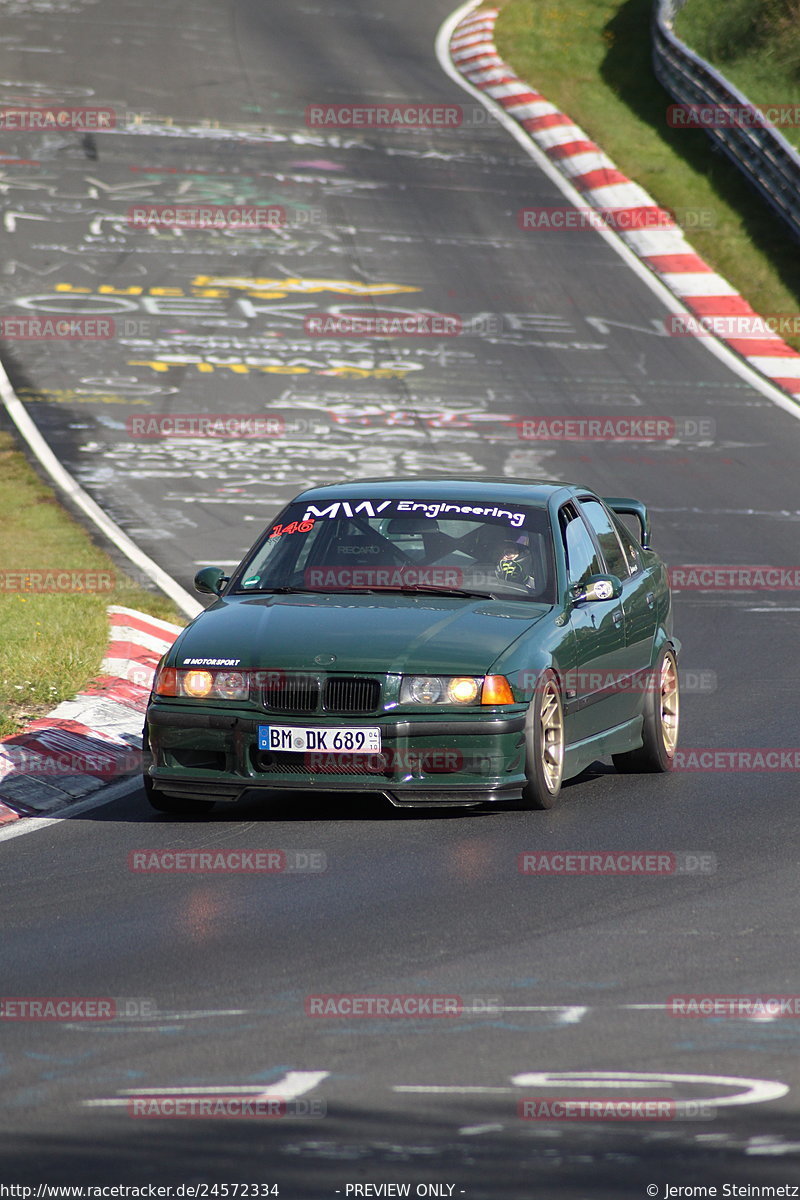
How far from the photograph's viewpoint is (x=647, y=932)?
668cm

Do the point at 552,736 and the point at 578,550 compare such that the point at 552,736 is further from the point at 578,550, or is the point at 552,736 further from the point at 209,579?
the point at 209,579

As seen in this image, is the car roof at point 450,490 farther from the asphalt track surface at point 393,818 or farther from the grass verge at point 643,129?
the grass verge at point 643,129

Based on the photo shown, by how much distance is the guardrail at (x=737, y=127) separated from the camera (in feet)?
89.2

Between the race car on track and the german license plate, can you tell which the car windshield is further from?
the german license plate

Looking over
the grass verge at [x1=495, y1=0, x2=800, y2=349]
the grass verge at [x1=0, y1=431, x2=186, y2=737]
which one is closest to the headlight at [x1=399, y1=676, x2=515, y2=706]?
the grass verge at [x1=0, y1=431, x2=186, y2=737]

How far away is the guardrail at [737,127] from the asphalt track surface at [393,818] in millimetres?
2687

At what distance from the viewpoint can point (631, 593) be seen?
10328 mm

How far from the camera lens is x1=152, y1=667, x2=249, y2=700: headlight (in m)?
8.55

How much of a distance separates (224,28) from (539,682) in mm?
35348

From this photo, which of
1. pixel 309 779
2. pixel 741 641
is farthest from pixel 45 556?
pixel 309 779

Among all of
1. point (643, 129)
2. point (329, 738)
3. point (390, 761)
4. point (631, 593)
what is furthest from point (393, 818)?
point (643, 129)

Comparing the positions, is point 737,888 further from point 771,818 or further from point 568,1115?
point 568,1115

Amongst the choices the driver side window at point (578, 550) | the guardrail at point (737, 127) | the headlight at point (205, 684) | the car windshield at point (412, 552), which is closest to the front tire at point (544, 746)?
the car windshield at point (412, 552)

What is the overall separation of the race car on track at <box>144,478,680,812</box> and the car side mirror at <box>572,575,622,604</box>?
0.01 meters
